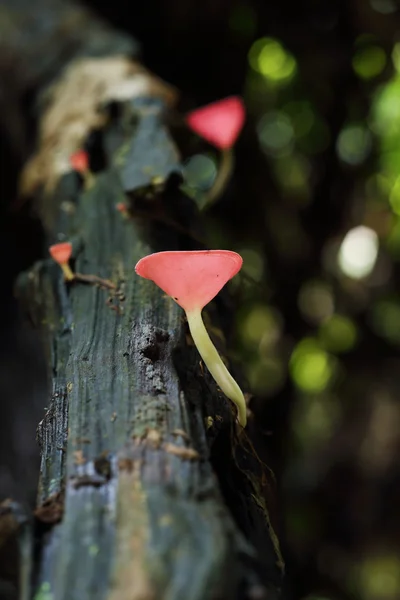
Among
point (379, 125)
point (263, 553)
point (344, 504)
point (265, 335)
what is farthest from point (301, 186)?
point (263, 553)

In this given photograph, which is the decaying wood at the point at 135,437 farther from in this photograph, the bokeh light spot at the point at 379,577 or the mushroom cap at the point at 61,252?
the bokeh light spot at the point at 379,577

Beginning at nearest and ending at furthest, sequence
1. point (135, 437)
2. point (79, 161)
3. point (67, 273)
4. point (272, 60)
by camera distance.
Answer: point (135, 437) → point (67, 273) → point (79, 161) → point (272, 60)

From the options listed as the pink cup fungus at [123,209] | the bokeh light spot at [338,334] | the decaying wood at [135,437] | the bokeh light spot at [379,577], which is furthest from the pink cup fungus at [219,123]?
the bokeh light spot at [379,577]

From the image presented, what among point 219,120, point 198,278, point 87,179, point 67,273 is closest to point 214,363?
point 198,278

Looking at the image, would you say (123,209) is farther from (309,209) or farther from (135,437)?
(309,209)

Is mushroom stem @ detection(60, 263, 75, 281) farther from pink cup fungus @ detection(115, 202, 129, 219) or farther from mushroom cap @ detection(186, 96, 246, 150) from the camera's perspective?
mushroom cap @ detection(186, 96, 246, 150)

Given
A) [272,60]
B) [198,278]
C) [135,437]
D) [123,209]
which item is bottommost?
[135,437]

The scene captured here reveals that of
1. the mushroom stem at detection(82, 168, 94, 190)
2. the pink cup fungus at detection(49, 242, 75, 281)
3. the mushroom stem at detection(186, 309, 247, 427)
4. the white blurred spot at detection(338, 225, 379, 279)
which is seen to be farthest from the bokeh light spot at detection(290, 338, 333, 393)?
the mushroom stem at detection(186, 309, 247, 427)

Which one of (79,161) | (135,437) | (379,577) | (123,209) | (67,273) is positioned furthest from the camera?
(379,577)
